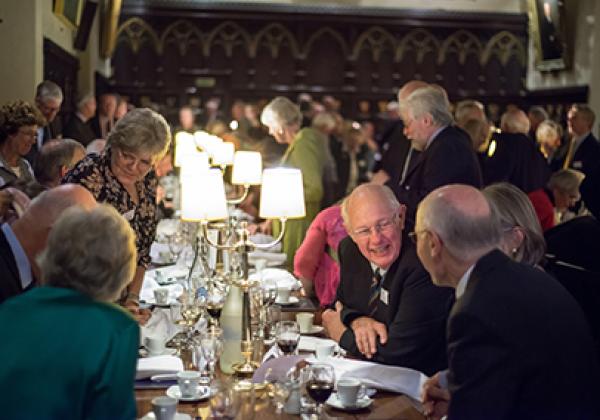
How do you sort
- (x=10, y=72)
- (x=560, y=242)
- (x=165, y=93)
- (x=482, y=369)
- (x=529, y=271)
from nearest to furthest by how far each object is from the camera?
1. (x=482, y=369)
2. (x=529, y=271)
3. (x=560, y=242)
4. (x=10, y=72)
5. (x=165, y=93)

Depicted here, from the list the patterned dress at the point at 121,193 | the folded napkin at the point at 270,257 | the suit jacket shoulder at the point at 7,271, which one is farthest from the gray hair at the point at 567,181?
the suit jacket shoulder at the point at 7,271

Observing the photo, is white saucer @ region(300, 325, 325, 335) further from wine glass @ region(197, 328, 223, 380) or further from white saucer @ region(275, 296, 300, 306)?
wine glass @ region(197, 328, 223, 380)

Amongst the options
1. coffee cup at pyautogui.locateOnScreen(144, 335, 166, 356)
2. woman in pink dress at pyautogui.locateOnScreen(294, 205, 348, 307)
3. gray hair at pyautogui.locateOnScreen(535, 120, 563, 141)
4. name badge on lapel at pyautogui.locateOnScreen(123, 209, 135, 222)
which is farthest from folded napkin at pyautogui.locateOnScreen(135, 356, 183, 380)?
gray hair at pyautogui.locateOnScreen(535, 120, 563, 141)

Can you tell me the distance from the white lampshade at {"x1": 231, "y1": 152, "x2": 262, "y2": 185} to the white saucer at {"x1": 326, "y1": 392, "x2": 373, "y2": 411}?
2.92m

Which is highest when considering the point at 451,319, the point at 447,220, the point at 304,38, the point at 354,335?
the point at 304,38

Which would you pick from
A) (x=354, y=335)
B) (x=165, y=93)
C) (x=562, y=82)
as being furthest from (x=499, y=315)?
(x=165, y=93)

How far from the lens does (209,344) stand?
9.96 feet

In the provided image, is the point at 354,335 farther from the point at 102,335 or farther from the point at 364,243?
the point at 102,335

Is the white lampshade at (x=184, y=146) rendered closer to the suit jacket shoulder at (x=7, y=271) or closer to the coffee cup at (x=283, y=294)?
the coffee cup at (x=283, y=294)

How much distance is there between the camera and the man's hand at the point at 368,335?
3.59 meters

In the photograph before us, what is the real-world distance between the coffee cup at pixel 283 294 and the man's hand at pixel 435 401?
1.79m

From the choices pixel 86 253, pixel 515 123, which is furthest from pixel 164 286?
pixel 515 123

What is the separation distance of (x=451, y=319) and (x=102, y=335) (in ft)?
3.07

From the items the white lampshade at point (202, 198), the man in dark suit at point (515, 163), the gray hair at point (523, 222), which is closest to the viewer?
the gray hair at point (523, 222)
